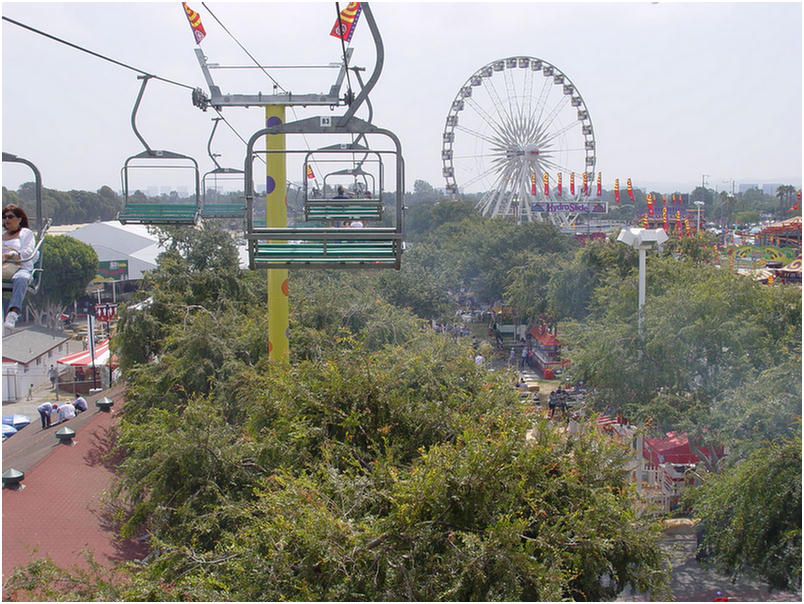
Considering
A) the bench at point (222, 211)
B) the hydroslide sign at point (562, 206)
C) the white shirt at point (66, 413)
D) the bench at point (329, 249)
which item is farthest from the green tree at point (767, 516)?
the hydroslide sign at point (562, 206)

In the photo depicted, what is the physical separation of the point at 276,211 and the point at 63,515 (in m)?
5.55

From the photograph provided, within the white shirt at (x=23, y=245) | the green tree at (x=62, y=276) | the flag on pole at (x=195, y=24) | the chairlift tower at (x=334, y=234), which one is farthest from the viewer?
the green tree at (x=62, y=276)

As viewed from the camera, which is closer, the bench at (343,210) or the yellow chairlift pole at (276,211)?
the bench at (343,210)

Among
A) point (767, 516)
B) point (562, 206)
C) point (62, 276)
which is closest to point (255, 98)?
point (767, 516)

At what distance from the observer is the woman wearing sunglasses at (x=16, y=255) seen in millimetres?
3938

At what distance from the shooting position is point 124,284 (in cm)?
4909

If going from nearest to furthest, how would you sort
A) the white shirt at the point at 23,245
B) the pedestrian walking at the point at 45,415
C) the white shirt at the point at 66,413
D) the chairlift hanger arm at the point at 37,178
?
the chairlift hanger arm at the point at 37,178 < the white shirt at the point at 23,245 < the pedestrian walking at the point at 45,415 < the white shirt at the point at 66,413

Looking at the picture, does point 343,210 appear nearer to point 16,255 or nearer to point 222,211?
point 222,211

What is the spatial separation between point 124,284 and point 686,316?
42674 mm

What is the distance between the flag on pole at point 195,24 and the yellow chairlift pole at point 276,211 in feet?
4.50

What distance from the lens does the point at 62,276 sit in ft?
142

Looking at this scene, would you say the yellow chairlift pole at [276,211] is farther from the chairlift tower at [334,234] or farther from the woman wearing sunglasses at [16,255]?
the woman wearing sunglasses at [16,255]

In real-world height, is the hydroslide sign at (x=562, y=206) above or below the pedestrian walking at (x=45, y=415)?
above

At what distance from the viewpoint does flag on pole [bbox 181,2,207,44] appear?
10141 mm
